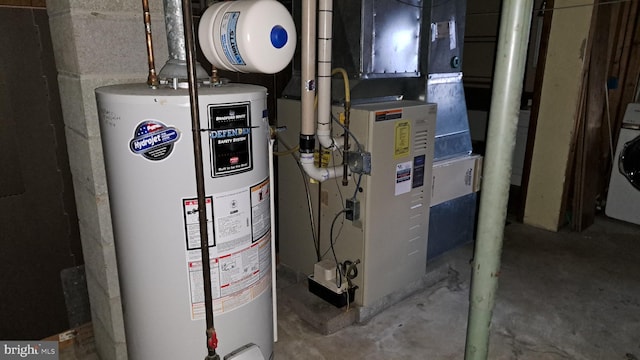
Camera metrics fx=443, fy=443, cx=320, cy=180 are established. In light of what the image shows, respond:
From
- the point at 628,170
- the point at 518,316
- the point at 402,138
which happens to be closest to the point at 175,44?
the point at 402,138

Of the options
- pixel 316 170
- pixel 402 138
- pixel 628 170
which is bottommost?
pixel 628 170

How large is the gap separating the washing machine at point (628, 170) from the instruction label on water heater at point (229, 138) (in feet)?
11.6

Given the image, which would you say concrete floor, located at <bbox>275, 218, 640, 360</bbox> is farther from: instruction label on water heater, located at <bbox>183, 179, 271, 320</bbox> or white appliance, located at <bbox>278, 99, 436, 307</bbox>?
instruction label on water heater, located at <bbox>183, 179, 271, 320</bbox>

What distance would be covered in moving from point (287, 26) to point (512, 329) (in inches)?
75.6

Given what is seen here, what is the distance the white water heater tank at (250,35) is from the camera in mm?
1310

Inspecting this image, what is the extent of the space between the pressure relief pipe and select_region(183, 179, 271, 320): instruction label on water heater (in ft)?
1.83

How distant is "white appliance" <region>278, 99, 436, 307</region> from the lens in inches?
86.0

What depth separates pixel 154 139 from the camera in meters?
1.26

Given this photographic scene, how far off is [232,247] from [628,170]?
362cm

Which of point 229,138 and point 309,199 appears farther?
Result: point 309,199

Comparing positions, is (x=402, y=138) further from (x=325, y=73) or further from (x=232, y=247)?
(x=232, y=247)

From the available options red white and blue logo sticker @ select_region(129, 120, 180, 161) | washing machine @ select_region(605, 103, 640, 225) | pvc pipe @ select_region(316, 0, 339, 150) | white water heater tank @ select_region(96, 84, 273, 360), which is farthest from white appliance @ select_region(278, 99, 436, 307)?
washing machine @ select_region(605, 103, 640, 225)

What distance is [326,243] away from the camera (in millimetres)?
2496

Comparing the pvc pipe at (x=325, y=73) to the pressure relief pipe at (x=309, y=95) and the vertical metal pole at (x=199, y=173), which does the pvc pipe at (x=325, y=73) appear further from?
the vertical metal pole at (x=199, y=173)
